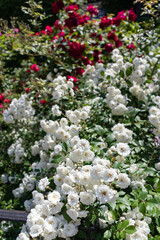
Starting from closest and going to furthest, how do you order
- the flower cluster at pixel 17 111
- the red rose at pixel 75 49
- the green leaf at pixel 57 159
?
1. the green leaf at pixel 57 159
2. the flower cluster at pixel 17 111
3. the red rose at pixel 75 49

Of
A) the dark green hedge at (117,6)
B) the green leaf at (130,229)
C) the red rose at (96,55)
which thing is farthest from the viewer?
the dark green hedge at (117,6)

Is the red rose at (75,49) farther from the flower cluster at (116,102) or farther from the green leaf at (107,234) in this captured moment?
the green leaf at (107,234)

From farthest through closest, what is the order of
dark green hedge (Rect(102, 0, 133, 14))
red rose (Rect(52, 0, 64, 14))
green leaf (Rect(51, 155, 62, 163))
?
dark green hedge (Rect(102, 0, 133, 14)) → red rose (Rect(52, 0, 64, 14)) → green leaf (Rect(51, 155, 62, 163))

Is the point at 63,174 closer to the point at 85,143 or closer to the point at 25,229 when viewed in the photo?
the point at 85,143

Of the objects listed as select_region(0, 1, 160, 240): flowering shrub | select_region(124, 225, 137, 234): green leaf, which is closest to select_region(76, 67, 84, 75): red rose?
select_region(0, 1, 160, 240): flowering shrub

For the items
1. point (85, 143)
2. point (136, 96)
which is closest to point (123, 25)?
point (136, 96)

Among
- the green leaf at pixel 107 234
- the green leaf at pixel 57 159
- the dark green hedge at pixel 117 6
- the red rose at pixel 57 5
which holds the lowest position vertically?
the green leaf at pixel 107 234

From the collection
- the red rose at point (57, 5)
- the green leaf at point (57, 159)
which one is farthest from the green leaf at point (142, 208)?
the red rose at point (57, 5)

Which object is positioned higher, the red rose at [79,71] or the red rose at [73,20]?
the red rose at [73,20]

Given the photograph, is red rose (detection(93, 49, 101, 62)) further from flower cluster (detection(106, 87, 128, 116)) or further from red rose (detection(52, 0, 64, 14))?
flower cluster (detection(106, 87, 128, 116))

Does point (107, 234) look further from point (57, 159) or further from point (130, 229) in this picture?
point (57, 159)

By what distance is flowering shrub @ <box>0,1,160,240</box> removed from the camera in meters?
1.30

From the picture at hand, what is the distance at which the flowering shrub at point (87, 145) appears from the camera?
1298 mm

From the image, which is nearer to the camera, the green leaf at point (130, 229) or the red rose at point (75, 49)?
the green leaf at point (130, 229)
